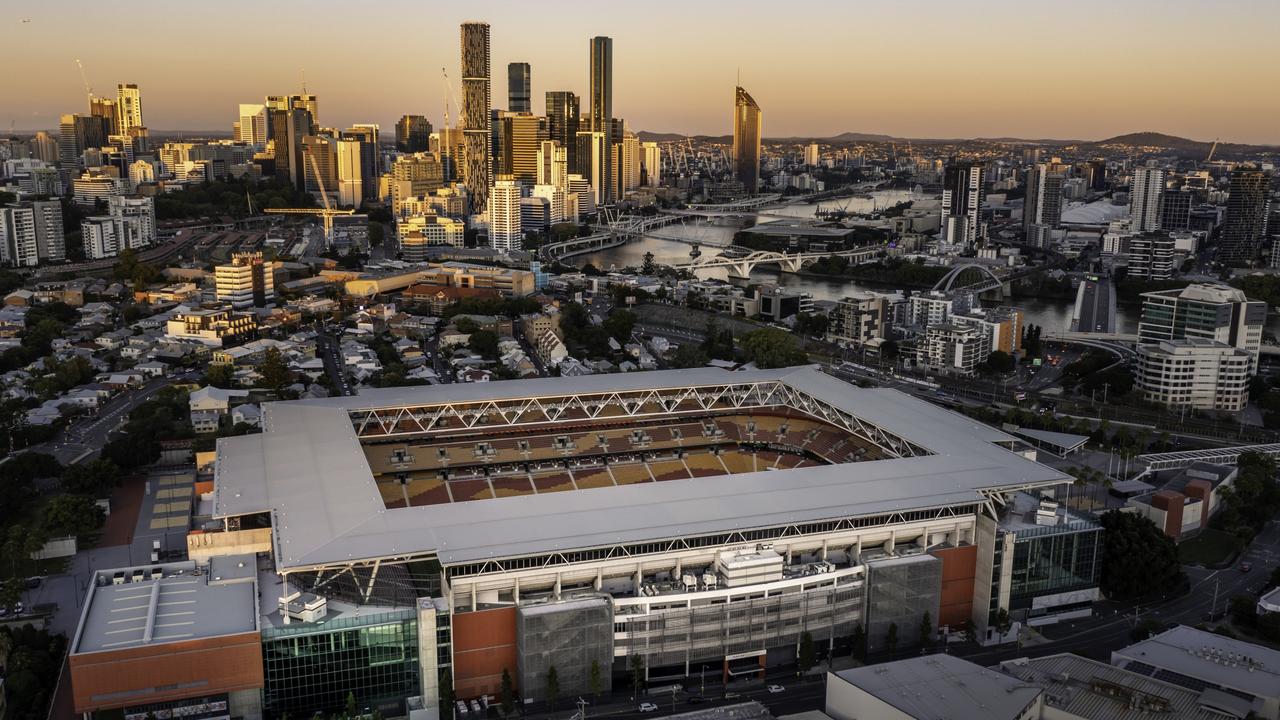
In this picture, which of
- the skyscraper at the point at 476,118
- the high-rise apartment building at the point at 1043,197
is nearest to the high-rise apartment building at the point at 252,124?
the skyscraper at the point at 476,118

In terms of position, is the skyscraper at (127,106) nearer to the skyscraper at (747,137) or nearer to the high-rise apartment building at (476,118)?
the high-rise apartment building at (476,118)

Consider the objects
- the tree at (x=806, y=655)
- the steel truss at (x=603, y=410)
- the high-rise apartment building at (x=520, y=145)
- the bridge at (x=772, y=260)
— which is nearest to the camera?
the tree at (x=806, y=655)

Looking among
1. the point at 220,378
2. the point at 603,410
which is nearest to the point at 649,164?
the point at 220,378

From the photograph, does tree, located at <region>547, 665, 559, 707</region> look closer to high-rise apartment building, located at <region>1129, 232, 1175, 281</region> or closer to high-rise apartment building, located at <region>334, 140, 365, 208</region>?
high-rise apartment building, located at <region>1129, 232, 1175, 281</region>

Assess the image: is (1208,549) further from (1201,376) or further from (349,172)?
(349,172)

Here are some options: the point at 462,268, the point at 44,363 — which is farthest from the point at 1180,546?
the point at 462,268

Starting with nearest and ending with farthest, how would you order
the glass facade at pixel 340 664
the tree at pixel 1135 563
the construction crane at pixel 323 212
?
the glass facade at pixel 340 664
the tree at pixel 1135 563
the construction crane at pixel 323 212
